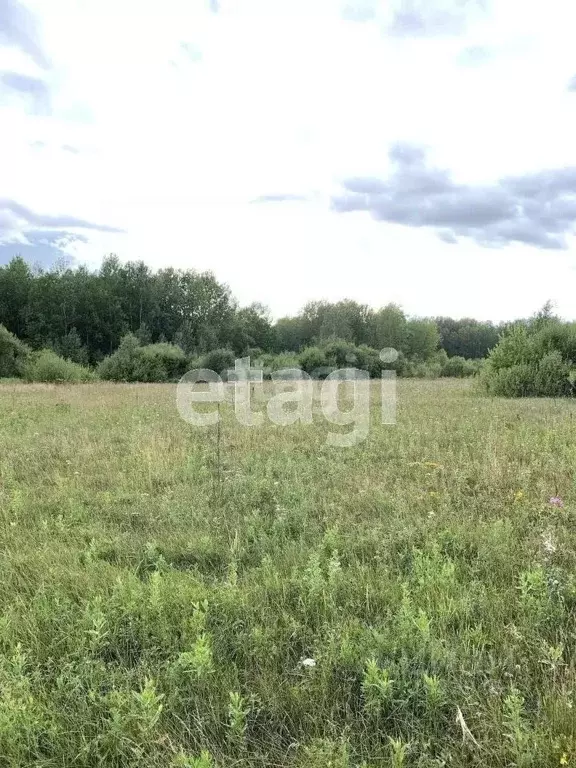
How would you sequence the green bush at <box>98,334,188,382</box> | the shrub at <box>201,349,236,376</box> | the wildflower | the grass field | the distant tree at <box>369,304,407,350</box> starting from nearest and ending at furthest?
the grass field, the wildflower, the green bush at <box>98,334,188,382</box>, the shrub at <box>201,349,236,376</box>, the distant tree at <box>369,304,407,350</box>

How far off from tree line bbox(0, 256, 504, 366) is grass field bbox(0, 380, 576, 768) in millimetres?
42543

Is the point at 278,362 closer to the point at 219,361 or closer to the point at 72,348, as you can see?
the point at 219,361

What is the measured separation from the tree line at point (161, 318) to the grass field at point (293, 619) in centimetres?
4254

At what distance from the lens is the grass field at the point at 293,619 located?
2166 millimetres

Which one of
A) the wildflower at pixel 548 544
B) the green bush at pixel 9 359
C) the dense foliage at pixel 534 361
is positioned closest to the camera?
the wildflower at pixel 548 544

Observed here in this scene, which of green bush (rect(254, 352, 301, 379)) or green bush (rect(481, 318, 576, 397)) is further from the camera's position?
green bush (rect(254, 352, 301, 379))

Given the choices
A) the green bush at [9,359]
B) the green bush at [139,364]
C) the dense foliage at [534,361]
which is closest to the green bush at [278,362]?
the green bush at [139,364]

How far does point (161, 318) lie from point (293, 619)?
55577 mm

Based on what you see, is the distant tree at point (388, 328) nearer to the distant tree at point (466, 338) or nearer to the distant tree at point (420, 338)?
the distant tree at point (420, 338)

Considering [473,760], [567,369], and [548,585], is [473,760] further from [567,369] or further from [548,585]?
[567,369]

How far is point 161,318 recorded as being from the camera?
56000 millimetres

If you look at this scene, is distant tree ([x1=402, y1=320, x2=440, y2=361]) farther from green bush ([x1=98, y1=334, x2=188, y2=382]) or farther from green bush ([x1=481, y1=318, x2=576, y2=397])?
green bush ([x1=481, y1=318, x2=576, y2=397])

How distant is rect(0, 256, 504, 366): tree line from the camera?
1921 inches

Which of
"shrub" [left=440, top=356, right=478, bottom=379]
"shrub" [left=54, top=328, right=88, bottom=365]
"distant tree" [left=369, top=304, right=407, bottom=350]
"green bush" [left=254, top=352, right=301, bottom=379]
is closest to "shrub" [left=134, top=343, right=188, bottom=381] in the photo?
"green bush" [left=254, top=352, right=301, bottom=379]
